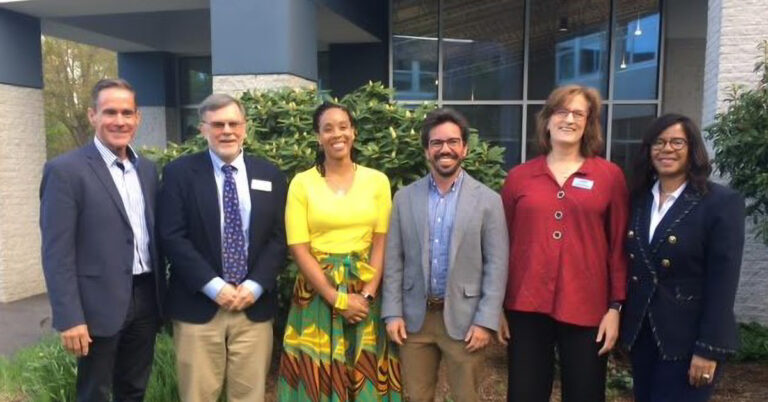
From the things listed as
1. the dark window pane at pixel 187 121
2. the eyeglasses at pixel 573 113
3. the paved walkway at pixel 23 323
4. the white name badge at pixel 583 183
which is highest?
the dark window pane at pixel 187 121

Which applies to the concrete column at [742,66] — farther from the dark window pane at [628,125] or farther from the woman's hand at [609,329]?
the dark window pane at [628,125]

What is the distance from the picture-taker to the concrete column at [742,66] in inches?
232

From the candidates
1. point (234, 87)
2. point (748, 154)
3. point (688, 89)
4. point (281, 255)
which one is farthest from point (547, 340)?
point (688, 89)

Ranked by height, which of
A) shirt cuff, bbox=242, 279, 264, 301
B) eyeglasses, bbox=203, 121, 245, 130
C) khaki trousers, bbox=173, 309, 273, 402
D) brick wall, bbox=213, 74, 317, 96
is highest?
brick wall, bbox=213, 74, 317, 96

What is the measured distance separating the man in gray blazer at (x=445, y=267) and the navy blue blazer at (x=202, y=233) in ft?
1.97

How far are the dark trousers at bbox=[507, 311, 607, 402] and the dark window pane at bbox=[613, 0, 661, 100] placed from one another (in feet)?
→ 27.8

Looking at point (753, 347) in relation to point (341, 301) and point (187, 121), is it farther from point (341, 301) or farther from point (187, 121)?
point (187, 121)

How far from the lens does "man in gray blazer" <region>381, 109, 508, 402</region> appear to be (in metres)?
2.82

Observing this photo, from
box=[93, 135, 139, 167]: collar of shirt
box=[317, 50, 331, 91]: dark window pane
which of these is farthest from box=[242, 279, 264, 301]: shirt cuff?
box=[317, 50, 331, 91]: dark window pane

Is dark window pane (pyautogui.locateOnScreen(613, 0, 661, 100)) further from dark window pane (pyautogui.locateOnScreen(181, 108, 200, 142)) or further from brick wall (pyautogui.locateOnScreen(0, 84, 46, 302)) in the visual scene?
brick wall (pyautogui.locateOnScreen(0, 84, 46, 302))

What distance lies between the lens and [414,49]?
10.7m

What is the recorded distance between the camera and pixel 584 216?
269 centimetres

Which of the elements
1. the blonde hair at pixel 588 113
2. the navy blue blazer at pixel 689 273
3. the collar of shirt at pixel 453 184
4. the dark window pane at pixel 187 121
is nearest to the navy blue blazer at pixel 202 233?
the collar of shirt at pixel 453 184

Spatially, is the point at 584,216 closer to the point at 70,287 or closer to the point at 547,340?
the point at 547,340
